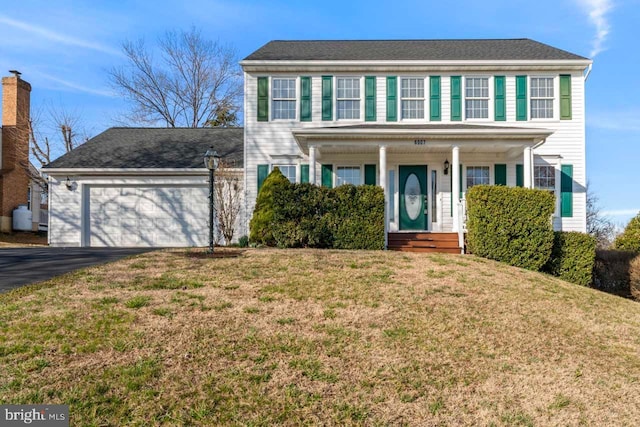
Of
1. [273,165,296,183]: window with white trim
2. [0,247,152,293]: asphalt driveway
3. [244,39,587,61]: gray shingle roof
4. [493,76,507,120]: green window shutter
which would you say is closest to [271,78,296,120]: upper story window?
[244,39,587,61]: gray shingle roof

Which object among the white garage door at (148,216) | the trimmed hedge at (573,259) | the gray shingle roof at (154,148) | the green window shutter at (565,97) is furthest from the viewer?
the gray shingle roof at (154,148)

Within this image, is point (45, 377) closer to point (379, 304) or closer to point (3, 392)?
point (3, 392)

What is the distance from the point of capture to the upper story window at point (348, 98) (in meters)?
→ 13.9

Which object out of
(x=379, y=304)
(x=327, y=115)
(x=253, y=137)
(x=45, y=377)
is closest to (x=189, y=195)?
(x=253, y=137)

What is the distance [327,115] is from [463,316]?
932cm

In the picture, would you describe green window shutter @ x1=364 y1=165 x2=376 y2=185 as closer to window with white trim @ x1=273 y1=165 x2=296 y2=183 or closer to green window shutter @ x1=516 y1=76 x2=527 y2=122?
window with white trim @ x1=273 y1=165 x2=296 y2=183

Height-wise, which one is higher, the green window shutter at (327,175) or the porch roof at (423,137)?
the porch roof at (423,137)

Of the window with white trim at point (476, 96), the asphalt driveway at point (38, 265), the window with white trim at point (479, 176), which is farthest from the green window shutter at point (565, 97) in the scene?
the asphalt driveway at point (38, 265)

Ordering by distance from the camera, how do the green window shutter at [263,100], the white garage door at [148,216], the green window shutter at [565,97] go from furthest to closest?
1. the white garage door at [148,216]
2. the green window shutter at [263,100]
3. the green window shutter at [565,97]

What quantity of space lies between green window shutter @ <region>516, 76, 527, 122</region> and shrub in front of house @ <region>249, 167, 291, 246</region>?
7.84m

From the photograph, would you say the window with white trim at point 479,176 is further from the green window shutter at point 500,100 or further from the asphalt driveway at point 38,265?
the asphalt driveway at point 38,265

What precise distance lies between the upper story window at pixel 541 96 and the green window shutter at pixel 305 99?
7006 mm

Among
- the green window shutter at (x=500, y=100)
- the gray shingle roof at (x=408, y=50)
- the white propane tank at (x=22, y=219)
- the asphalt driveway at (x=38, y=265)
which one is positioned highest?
the gray shingle roof at (x=408, y=50)

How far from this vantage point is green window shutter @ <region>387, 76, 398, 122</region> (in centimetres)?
1378
